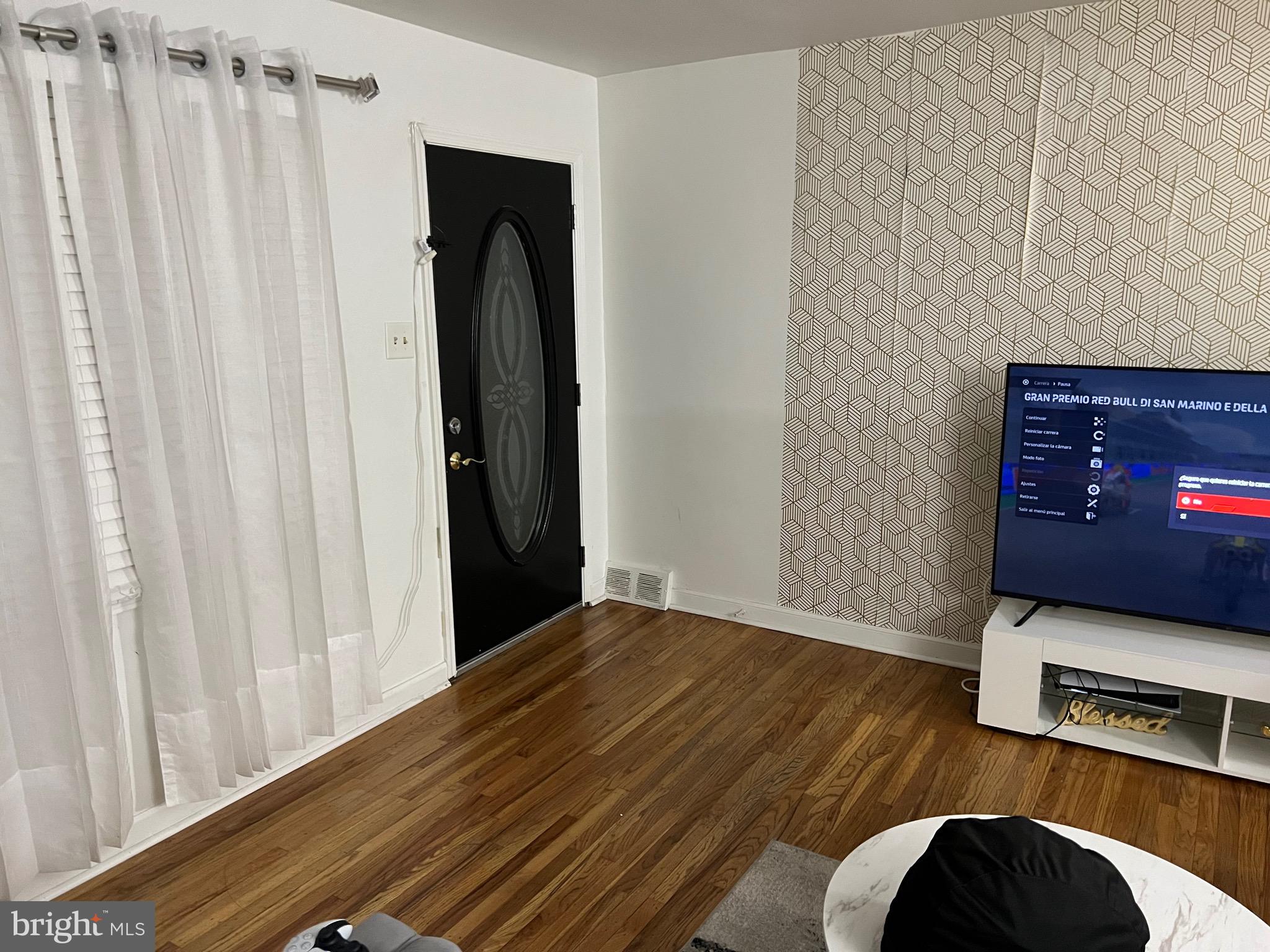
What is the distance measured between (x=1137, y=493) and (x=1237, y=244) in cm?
90

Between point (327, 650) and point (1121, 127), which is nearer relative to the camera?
point (327, 650)

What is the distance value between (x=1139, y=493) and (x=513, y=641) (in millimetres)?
2506

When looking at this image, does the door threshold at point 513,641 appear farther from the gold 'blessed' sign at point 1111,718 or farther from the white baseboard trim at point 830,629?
the gold 'blessed' sign at point 1111,718

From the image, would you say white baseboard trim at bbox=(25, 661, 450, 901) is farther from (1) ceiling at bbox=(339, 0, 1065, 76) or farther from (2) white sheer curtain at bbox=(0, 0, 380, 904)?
(1) ceiling at bbox=(339, 0, 1065, 76)

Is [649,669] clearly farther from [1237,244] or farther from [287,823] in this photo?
[1237,244]

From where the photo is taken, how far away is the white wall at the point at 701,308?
13.0ft

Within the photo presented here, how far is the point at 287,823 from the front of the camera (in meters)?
2.81

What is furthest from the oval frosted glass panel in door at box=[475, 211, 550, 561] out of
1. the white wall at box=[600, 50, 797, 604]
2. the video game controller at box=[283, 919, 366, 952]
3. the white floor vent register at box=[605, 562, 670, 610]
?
the video game controller at box=[283, 919, 366, 952]

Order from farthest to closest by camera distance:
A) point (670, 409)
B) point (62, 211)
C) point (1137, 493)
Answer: point (670, 409) < point (1137, 493) < point (62, 211)

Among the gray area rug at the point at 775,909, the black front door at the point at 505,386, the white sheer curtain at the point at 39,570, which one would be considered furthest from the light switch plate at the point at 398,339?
the gray area rug at the point at 775,909

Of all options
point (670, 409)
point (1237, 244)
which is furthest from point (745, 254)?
point (1237, 244)

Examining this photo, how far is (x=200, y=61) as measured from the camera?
8.29ft

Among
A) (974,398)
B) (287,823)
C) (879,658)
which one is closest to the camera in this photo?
(287,823)

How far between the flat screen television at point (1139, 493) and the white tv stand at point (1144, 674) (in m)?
0.09
